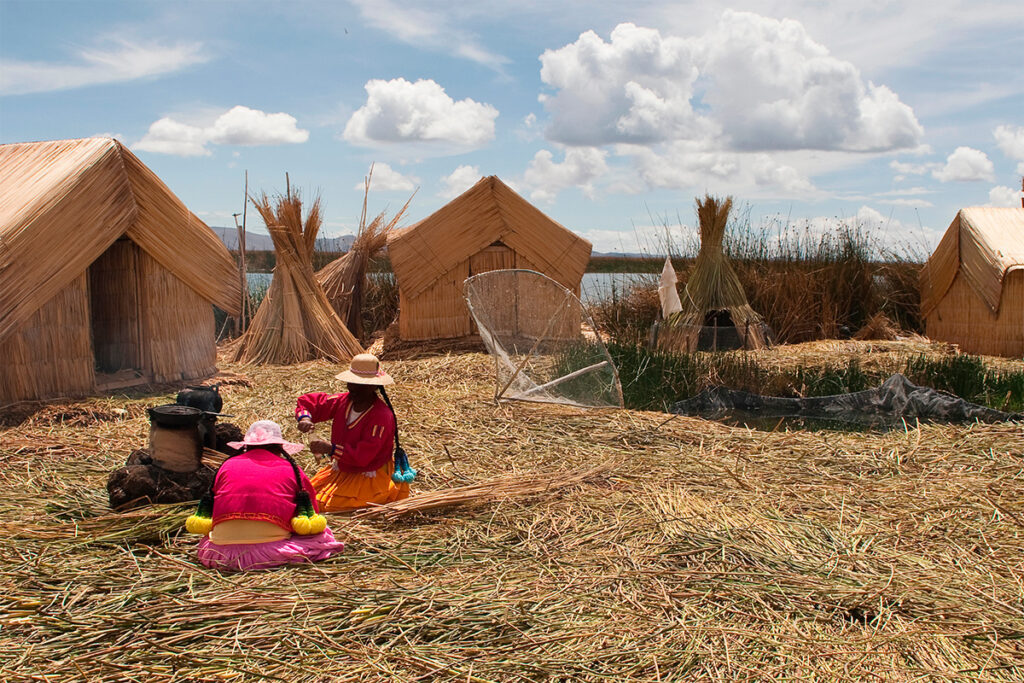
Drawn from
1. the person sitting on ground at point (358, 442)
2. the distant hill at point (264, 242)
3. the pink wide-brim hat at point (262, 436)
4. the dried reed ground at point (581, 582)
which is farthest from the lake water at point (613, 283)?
the pink wide-brim hat at point (262, 436)

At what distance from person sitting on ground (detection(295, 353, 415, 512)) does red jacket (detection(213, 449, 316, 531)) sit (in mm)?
481

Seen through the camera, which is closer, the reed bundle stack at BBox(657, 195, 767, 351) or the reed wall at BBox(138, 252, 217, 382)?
the reed wall at BBox(138, 252, 217, 382)

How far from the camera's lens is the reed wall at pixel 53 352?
18.5 ft

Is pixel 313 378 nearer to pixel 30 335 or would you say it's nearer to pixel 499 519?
pixel 30 335

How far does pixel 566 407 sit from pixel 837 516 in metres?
2.52

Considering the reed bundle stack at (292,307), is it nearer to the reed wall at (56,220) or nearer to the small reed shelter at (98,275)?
the small reed shelter at (98,275)

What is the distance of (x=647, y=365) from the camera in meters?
6.75

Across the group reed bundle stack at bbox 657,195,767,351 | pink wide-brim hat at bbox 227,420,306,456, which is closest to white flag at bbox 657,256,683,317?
reed bundle stack at bbox 657,195,767,351

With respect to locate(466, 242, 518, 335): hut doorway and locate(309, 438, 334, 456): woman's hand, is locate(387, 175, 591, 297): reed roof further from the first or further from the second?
locate(309, 438, 334, 456): woman's hand

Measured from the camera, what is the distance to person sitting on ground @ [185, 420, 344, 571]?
115 inches

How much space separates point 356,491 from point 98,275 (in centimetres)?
460

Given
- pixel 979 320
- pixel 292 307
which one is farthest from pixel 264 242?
pixel 979 320

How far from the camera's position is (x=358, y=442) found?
363 centimetres

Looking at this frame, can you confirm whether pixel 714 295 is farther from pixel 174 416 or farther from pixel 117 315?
pixel 174 416
